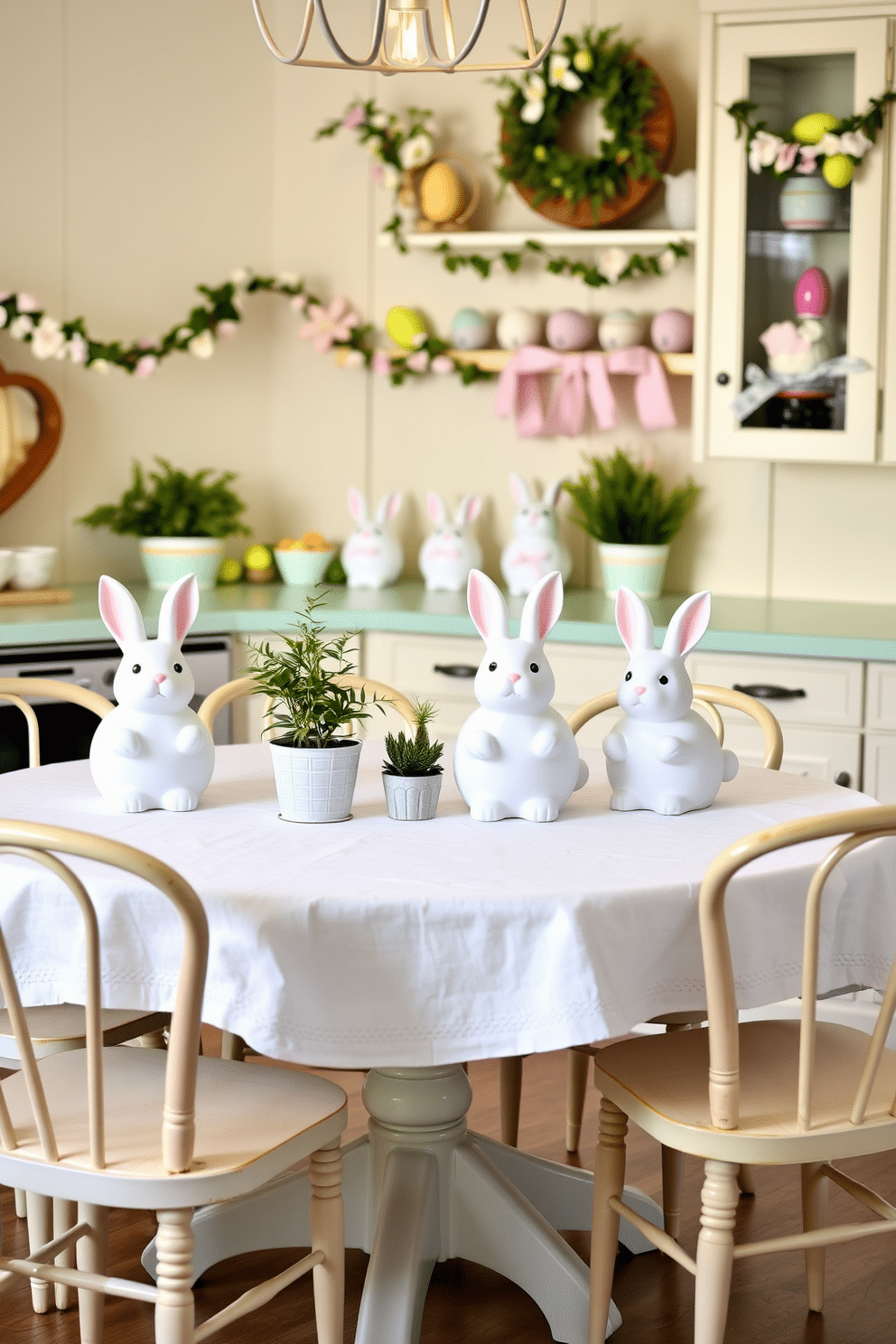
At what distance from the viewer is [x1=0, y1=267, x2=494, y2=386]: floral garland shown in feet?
12.7

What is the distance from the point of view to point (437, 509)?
413cm

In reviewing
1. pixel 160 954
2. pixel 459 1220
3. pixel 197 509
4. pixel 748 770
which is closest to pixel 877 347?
pixel 748 770

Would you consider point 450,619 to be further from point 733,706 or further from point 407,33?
point 407,33

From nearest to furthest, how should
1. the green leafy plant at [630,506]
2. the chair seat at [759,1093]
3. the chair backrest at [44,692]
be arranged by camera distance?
the chair seat at [759,1093], the chair backrest at [44,692], the green leafy plant at [630,506]

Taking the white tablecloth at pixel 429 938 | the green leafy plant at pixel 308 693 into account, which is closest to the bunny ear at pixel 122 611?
the green leafy plant at pixel 308 693

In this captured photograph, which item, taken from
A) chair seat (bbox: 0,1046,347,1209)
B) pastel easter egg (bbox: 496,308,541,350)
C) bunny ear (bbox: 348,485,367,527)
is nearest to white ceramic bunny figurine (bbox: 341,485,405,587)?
bunny ear (bbox: 348,485,367,527)

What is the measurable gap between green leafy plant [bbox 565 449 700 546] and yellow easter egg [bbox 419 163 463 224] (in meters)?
0.76

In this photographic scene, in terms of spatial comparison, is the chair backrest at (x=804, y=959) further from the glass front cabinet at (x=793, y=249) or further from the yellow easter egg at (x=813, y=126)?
the yellow easter egg at (x=813, y=126)

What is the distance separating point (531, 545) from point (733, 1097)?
2449 millimetres

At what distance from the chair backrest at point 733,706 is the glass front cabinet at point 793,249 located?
43.4 inches

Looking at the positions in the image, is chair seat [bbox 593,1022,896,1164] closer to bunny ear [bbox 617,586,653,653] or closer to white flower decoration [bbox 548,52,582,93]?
bunny ear [bbox 617,586,653,653]

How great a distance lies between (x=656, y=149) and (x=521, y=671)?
7.53 ft

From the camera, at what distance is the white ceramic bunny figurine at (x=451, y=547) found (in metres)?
4.14

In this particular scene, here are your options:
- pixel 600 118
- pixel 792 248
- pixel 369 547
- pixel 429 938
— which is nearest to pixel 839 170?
pixel 792 248
